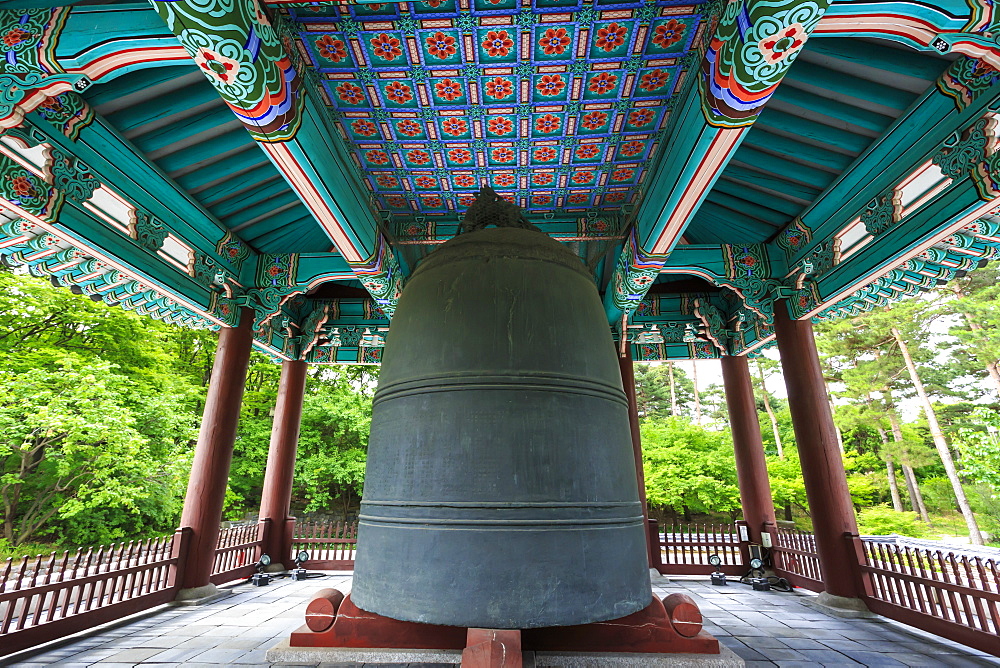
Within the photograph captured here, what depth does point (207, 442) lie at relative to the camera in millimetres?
6238

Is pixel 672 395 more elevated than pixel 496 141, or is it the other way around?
pixel 672 395

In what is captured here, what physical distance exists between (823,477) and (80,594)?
8281 mm

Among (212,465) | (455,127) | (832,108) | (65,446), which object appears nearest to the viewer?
(832,108)

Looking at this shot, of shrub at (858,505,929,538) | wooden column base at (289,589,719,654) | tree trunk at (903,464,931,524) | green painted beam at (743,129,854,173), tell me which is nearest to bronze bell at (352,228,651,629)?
wooden column base at (289,589,719,654)

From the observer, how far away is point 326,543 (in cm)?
920

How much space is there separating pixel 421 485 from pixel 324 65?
363 cm

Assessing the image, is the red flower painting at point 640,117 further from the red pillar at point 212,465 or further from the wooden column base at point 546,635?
the red pillar at point 212,465

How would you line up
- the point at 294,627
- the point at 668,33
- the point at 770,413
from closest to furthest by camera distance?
the point at 668,33, the point at 294,627, the point at 770,413

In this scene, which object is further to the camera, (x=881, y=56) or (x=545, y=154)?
(x=545, y=154)

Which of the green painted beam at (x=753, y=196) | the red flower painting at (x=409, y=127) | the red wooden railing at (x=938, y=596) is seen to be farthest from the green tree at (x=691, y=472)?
the red flower painting at (x=409, y=127)

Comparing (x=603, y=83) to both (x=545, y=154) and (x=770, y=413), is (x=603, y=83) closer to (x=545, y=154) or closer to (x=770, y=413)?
(x=545, y=154)

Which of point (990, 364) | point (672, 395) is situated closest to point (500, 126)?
point (990, 364)

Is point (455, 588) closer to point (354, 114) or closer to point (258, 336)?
point (354, 114)

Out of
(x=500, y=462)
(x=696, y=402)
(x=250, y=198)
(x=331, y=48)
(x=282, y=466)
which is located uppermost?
(x=696, y=402)
